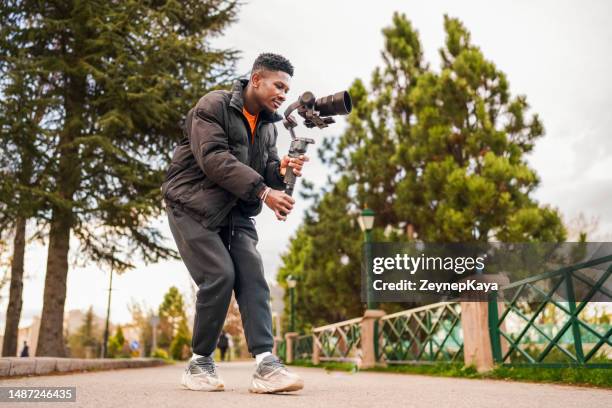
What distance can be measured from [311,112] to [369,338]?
8.30 m

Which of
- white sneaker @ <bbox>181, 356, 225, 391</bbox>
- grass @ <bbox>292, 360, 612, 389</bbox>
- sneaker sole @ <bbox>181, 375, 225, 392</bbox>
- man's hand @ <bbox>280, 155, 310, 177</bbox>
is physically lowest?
grass @ <bbox>292, 360, 612, 389</bbox>

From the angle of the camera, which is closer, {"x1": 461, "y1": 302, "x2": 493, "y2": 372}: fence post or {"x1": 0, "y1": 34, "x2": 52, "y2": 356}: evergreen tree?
{"x1": 461, "y1": 302, "x2": 493, "y2": 372}: fence post

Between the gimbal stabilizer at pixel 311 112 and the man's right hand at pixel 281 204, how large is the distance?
0.56 ft

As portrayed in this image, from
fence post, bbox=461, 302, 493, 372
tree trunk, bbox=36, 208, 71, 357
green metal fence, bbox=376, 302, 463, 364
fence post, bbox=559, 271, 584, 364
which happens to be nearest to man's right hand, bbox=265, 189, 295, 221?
fence post, bbox=559, 271, 584, 364

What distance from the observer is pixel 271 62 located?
10.8 feet

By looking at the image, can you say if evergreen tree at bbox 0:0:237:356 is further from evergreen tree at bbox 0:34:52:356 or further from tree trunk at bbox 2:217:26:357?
tree trunk at bbox 2:217:26:357

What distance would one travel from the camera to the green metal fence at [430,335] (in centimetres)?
846

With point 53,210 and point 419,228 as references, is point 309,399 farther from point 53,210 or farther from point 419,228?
point 419,228

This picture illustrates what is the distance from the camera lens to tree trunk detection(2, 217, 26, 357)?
43.4 ft

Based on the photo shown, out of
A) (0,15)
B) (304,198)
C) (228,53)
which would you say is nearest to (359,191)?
(304,198)

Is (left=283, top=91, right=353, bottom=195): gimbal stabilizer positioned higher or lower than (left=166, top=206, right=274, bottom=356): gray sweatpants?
higher

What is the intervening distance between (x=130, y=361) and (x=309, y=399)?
940 cm

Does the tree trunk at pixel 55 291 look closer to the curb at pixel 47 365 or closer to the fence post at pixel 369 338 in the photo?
the curb at pixel 47 365

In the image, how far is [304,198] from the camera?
63.4 ft
